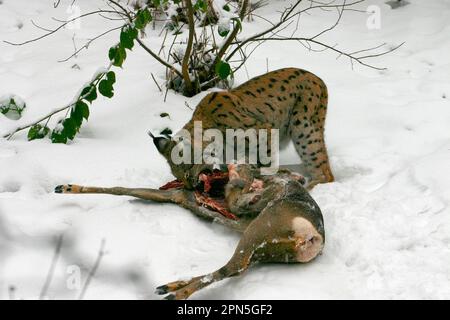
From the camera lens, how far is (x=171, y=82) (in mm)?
6195

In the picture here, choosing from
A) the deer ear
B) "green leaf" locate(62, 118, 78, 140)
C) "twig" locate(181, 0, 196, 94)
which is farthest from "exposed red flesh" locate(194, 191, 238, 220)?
"twig" locate(181, 0, 196, 94)

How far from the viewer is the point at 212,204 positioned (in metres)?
4.23

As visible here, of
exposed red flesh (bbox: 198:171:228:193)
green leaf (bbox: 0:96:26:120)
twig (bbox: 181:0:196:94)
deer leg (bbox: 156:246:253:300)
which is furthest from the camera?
green leaf (bbox: 0:96:26:120)

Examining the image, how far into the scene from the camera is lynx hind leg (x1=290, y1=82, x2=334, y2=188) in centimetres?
505

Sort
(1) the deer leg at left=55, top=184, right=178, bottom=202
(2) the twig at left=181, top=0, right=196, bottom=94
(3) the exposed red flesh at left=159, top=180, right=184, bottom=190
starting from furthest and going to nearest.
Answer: (2) the twig at left=181, top=0, right=196, bottom=94 → (3) the exposed red flesh at left=159, top=180, right=184, bottom=190 → (1) the deer leg at left=55, top=184, right=178, bottom=202

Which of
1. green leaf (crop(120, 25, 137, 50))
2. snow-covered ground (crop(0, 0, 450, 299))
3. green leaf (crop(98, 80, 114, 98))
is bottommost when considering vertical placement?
snow-covered ground (crop(0, 0, 450, 299))

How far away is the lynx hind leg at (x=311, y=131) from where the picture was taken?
5.05 meters

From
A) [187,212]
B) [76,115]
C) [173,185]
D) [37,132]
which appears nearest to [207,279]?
[187,212]

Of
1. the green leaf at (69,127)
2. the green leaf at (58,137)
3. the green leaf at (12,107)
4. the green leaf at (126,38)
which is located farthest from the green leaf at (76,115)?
the green leaf at (12,107)

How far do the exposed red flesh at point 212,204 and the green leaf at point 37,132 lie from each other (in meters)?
1.63

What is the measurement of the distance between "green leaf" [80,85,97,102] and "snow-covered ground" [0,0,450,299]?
524mm

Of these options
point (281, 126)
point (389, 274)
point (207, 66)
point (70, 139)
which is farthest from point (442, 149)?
point (70, 139)

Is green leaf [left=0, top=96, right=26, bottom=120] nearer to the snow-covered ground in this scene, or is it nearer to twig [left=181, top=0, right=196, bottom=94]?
the snow-covered ground

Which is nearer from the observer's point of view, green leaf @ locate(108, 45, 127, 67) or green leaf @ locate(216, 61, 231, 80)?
green leaf @ locate(108, 45, 127, 67)
